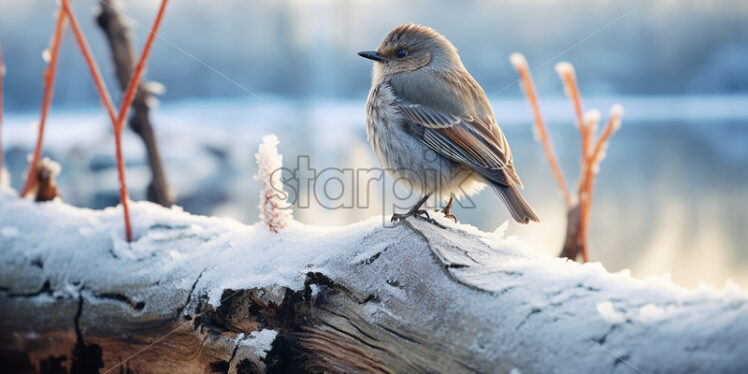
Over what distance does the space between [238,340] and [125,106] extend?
22.6 inches

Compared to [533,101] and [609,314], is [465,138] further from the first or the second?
[609,314]

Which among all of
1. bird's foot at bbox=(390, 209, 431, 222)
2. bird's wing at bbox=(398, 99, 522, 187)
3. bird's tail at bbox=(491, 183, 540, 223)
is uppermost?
bird's wing at bbox=(398, 99, 522, 187)

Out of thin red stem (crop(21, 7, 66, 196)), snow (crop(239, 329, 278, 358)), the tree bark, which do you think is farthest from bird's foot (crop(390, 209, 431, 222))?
the tree bark

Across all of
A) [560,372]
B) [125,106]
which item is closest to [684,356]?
[560,372]

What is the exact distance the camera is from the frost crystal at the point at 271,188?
3.35 ft

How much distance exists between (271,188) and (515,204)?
0.55m

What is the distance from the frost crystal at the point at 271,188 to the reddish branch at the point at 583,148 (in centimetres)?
63

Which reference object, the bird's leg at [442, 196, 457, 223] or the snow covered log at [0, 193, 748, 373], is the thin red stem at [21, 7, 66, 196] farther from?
the bird's leg at [442, 196, 457, 223]

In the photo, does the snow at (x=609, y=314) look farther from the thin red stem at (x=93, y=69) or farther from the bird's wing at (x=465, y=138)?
the thin red stem at (x=93, y=69)

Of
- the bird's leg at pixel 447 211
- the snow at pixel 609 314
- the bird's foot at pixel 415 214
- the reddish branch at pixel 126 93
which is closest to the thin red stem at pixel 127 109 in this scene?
the reddish branch at pixel 126 93

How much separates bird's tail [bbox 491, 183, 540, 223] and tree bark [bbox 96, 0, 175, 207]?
1.19 metres

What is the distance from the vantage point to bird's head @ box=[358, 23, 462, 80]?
153 centimetres

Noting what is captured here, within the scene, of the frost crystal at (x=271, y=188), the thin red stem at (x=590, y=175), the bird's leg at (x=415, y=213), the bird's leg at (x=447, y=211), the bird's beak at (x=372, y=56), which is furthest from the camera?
the bird's beak at (x=372, y=56)

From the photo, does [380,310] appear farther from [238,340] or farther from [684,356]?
[684,356]
